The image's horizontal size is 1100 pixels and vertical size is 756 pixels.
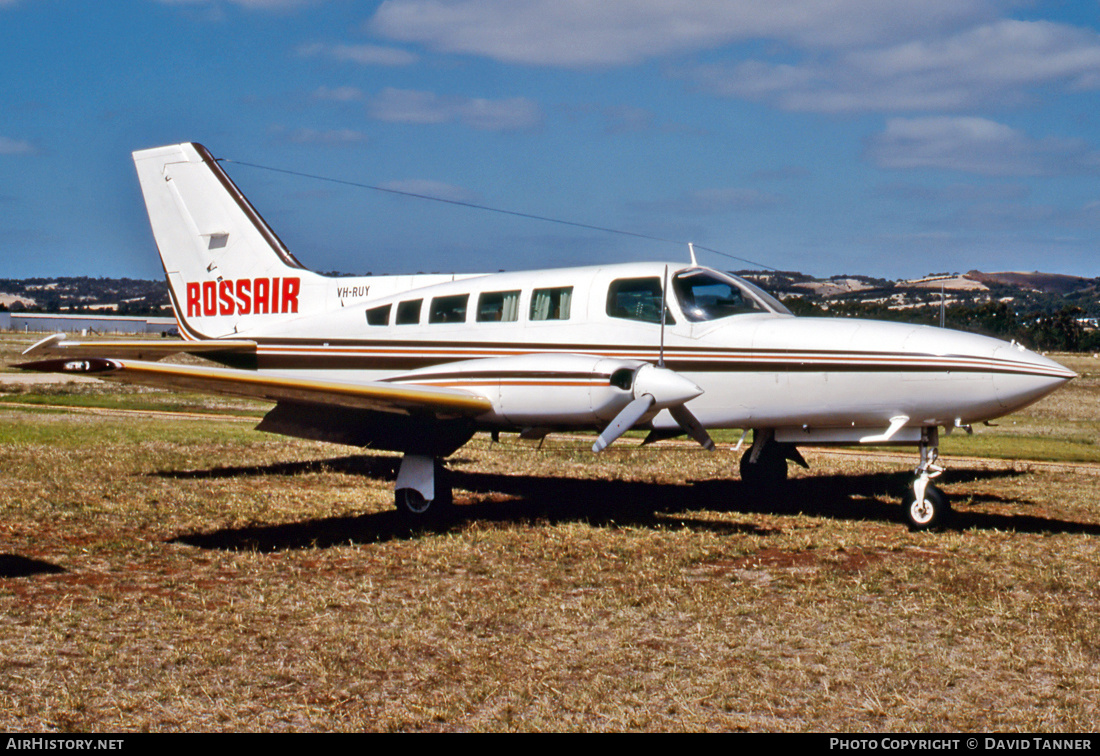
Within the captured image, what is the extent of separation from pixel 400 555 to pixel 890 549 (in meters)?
5.32

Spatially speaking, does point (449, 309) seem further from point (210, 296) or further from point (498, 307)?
point (210, 296)

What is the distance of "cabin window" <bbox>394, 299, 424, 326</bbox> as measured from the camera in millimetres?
13727

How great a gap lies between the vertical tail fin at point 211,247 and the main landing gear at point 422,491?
4.93 m

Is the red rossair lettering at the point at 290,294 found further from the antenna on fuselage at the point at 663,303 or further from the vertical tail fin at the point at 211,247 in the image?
the antenna on fuselage at the point at 663,303

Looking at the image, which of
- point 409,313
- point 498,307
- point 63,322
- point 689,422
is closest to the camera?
point 689,422

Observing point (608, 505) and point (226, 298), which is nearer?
point (608, 505)

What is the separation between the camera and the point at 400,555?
10219 mm

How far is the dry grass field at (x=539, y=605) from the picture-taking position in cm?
587

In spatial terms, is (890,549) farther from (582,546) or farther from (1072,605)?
(582,546)

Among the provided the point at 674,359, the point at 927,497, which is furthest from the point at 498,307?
the point at 927,497

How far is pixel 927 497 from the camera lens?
11.5 meters

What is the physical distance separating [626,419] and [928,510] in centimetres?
389

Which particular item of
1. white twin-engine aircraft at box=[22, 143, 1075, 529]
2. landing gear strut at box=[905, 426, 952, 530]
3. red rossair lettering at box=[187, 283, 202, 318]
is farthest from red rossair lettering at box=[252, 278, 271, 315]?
landing gear strut at box=[905, 426, 952, 530]
